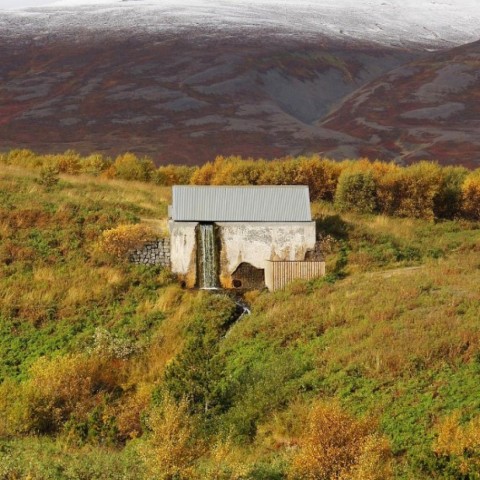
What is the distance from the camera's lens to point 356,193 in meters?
38.1

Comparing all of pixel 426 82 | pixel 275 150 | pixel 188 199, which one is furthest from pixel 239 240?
pixel 426 82

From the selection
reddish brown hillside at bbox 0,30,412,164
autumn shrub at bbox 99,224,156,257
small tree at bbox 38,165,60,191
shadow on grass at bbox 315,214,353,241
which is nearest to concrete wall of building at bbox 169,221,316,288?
autumn shrub at bbox 99,224,156,257

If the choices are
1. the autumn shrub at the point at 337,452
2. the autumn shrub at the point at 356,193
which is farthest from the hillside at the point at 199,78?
the autumn shrub at the point at 337,452

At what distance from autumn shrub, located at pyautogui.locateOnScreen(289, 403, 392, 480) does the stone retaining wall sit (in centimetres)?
1509

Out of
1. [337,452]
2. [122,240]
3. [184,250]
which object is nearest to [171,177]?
[122,240]

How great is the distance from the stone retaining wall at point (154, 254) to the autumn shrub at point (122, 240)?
257 mm

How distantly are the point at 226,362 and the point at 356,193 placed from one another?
20.5 metres

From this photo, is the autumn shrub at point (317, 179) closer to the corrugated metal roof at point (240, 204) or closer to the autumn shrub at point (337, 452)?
the corrugated metal roof at point (240, 204)

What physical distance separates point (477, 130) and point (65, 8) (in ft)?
333

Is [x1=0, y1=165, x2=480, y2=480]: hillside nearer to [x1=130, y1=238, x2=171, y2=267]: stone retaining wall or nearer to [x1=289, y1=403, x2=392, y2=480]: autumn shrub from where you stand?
[x1=289, y1=403, x2=392, y2=480]: autumn shrub

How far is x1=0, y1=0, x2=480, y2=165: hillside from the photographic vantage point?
93.2 metres

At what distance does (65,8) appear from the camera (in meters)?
161

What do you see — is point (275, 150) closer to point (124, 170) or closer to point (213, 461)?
point (124, 170)

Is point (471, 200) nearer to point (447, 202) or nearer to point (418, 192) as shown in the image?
point (447, 202)
